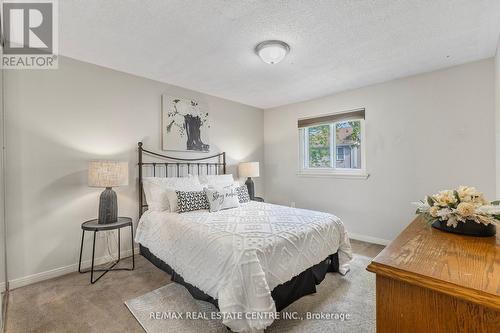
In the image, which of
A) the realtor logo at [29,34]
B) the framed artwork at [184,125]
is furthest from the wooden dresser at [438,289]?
the framed artwork at [184,125]

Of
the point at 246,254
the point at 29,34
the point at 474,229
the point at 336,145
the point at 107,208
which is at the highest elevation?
the point at 29,34

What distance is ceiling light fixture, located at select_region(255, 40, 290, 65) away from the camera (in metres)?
2.21

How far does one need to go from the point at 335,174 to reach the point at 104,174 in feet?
10.8

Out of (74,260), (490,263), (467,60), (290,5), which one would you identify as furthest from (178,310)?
(467,60)

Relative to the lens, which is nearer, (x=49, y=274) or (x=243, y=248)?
(x=243, y=248)

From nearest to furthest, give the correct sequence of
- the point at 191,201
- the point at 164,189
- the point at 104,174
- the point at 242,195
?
1. the point at 104,174
2. the point at 191,201
3. the point at 164,189
4. the point at 242,195

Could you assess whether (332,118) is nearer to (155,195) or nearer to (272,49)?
(272,49)

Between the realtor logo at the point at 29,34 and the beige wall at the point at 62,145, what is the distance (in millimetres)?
115

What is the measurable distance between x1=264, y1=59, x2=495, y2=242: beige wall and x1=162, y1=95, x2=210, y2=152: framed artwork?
1935 mm

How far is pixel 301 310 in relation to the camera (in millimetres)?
1877

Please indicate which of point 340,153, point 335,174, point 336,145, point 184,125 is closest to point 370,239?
point 335,174

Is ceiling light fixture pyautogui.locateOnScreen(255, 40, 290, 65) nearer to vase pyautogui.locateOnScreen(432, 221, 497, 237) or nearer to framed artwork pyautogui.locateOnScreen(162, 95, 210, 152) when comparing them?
framed artwork pyautogui.locateOnScreen(162, 95, 210, 152)

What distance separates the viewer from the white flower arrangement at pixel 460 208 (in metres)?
1.07

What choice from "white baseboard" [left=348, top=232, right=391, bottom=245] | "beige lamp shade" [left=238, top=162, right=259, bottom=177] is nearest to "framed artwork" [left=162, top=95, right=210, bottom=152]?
"beige lamp shade" [left=238, top=162, right=259, bottom=177]
